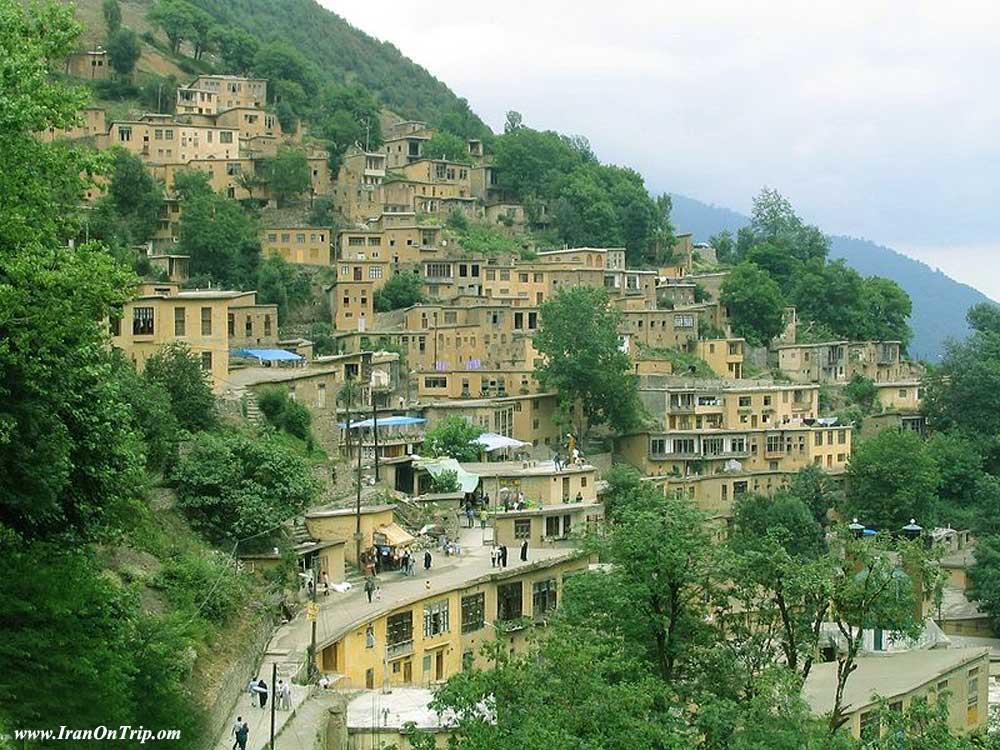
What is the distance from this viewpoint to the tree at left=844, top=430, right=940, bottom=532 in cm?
5756

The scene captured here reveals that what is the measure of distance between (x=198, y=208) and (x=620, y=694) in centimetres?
4855

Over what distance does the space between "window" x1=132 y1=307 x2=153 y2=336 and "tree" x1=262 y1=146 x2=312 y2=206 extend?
34.0 meters

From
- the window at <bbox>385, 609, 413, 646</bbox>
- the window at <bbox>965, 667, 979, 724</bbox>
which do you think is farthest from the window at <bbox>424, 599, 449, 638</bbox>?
the window at <bbox>965, 667, 979, 724</bbox>

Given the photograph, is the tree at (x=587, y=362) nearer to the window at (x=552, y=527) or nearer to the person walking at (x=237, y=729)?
the window at (x=552, y=527)

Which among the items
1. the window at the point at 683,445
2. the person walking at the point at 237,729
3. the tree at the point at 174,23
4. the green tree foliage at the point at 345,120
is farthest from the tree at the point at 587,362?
the tree at the point at 174,23

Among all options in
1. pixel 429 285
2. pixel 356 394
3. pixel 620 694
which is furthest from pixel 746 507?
pixel 620 694

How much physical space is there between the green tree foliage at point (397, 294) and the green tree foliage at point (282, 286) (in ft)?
9.97

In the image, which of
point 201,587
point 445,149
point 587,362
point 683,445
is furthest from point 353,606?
point 445,149

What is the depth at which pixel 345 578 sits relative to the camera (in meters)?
33.7

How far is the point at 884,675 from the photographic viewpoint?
3064 cm

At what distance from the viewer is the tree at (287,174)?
73.4m

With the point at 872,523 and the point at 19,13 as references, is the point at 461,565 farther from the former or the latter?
the point at 872,523

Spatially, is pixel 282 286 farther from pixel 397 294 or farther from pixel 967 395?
pixel 967 395

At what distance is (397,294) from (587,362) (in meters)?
12.1
